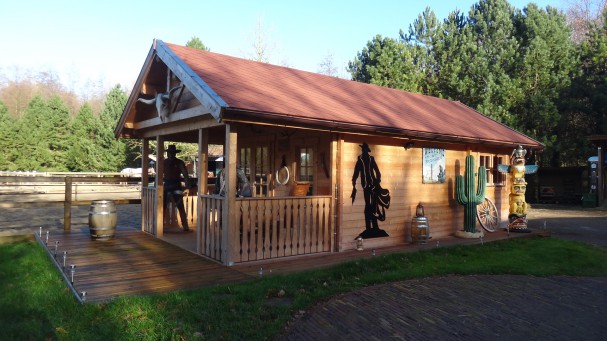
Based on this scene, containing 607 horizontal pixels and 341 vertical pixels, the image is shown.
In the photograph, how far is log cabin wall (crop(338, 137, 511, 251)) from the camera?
864cm

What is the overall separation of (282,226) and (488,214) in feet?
21.7

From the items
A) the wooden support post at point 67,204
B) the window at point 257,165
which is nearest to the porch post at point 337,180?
the window at point 257,165

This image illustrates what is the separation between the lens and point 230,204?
7.05 meters

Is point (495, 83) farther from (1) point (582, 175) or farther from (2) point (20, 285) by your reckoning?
(2) point (20, 285)

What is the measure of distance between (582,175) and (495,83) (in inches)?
312

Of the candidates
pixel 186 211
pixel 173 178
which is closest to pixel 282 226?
pixel 173 178

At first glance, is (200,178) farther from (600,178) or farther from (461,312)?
(600,178)

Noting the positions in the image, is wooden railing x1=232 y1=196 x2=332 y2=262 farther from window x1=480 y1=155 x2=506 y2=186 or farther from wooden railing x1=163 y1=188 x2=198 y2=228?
window x1=480 y1=155 x2=506 y2=186

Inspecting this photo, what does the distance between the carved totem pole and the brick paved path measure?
4.70 metres

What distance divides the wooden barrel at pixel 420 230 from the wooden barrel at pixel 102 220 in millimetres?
6345

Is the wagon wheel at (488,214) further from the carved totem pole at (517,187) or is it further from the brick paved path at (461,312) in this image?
the brick paved path at (461,312)

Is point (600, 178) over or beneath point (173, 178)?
over

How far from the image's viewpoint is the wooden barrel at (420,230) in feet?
31.0

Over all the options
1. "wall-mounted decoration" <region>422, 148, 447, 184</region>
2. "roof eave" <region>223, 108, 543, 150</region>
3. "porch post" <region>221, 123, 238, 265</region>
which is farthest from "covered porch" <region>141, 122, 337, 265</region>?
"wall-mounted decoration" <region>422, 148, 447, 184</region>
